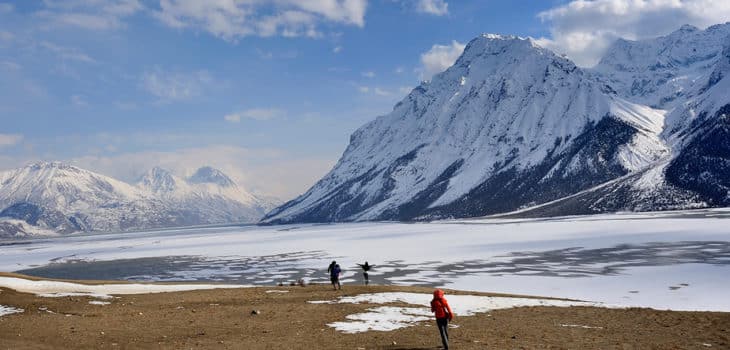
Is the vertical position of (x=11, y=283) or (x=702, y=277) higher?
(x=11, y=283)

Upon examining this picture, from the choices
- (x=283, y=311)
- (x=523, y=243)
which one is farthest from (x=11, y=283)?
(x=523, y=243)

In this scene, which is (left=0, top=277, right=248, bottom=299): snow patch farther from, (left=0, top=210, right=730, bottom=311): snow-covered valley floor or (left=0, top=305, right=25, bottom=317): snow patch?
(left=0, top=210, right=730, bottom=311): snow-covered valley floor

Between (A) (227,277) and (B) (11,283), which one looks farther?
(A) (227,277)

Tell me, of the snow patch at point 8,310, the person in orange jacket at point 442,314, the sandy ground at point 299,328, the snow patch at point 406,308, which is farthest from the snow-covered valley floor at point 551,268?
the snow patch at point 8,310

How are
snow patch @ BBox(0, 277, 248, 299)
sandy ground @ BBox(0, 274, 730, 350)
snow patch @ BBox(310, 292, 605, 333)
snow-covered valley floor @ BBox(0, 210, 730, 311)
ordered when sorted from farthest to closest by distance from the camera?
snow-covered valley floor @ BBox(0, 210, 730, 311)
snow patch @ BBox(0, 277, 248, 299)
snow patch @ BBox(310, 292, 605, 333)
sandy ground @ BBox(0, 274, 730, 350)

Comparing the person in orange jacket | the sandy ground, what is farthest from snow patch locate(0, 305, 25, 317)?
the person in orange jacket

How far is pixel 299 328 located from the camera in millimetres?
26625

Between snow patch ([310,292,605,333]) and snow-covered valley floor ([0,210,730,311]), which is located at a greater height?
snow patch ([310,292,605,333])

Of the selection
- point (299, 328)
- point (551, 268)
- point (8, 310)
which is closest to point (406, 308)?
point (299, 328)

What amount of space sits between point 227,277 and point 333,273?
3975 centimetres

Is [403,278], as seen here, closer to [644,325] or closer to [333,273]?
[333,273]

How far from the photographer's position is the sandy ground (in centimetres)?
2252

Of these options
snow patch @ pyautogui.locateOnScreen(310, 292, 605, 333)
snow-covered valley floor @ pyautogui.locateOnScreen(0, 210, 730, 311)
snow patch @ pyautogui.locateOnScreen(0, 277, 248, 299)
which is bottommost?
snow-covered valley floor @ pyautogui.locateOnScreen(0, 210, 730, 311)

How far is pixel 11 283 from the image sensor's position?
1651 inches
